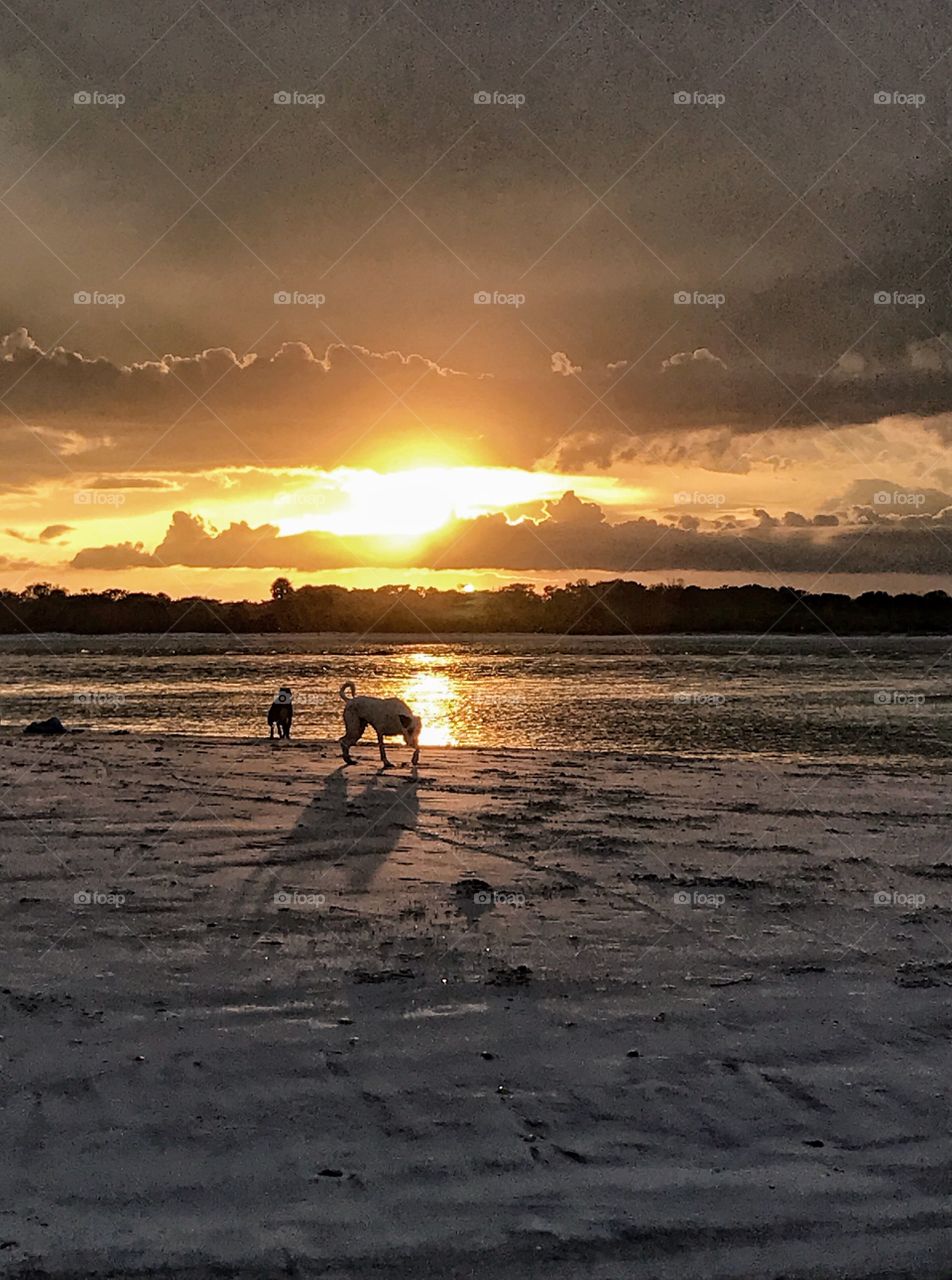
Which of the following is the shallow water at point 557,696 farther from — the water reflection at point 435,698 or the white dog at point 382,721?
the white dog at point 382,721

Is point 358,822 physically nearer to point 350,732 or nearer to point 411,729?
point 411,729

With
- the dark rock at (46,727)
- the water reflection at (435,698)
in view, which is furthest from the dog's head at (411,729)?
the dark rock at (46,727)

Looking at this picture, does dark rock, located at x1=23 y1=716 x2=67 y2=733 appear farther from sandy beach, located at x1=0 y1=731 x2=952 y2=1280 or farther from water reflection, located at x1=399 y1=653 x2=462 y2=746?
sandy beach, located at x1=0 y1=731 x2=952 y2=1280

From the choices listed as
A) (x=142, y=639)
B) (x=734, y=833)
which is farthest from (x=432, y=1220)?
(x=142, y=639)

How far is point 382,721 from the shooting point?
665 inches

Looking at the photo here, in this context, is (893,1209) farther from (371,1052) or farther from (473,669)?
(473,669)

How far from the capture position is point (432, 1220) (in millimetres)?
4715

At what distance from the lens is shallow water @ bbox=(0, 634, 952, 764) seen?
2380 cm

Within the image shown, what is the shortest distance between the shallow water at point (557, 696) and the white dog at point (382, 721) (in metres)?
5.04

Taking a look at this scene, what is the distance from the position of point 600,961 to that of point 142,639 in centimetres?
9598

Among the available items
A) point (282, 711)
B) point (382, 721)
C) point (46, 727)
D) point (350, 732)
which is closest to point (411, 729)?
point (382, 721)

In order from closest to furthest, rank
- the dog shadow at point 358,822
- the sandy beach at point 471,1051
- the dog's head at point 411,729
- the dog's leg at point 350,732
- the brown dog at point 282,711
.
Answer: the sandy beach at point 471,1051, the dog shadow at point 358,822, the dog's head at point 411,729, the dog's leg at point 350,732, the brown dog at point 282,711

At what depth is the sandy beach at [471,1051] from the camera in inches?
183

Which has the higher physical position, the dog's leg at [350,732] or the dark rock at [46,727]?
the dog's leg at [350,732]
